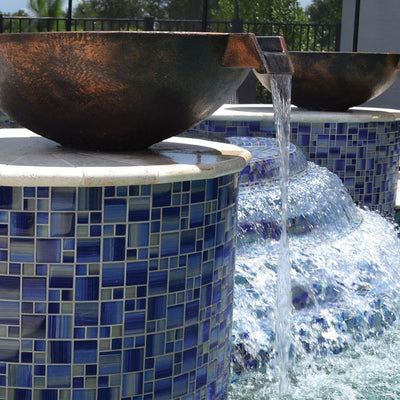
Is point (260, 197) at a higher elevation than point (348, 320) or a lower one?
higher

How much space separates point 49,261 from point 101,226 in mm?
176

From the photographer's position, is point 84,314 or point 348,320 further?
point 348,320

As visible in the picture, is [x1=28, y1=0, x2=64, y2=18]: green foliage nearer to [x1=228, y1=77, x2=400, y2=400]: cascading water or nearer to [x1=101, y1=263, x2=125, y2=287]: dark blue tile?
[x1=228, y1=77, x2=400, y2=400]: cascading water

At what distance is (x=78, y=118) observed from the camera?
2.67 metres

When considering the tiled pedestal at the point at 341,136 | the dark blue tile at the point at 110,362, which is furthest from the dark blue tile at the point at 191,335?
the tiled pedestal at the point at 341,136

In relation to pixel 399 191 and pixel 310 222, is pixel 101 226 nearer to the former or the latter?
pixel 310 222

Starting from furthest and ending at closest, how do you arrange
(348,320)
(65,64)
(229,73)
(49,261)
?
(348,320)
(229,73)
(65,64)
(49,261)

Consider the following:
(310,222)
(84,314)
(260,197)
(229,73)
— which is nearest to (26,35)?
(229,73)

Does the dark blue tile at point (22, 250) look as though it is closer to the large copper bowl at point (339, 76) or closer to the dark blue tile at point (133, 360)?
the dark blue tile at point (133, 360)

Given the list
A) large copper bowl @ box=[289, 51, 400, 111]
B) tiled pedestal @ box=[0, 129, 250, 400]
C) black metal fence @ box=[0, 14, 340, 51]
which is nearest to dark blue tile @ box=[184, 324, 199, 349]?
tiled pedestal @ box=[0, 129, 250, 400]

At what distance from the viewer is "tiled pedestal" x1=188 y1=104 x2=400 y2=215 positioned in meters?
5.92

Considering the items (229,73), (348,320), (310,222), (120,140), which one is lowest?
(348,320)

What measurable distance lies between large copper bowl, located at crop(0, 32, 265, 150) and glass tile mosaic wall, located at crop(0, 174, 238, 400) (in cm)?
33

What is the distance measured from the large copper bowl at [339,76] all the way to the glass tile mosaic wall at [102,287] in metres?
3.68
